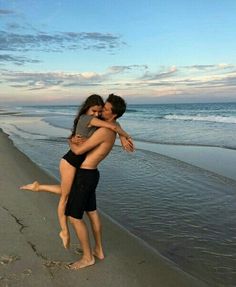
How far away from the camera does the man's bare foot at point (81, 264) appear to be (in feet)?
14.4

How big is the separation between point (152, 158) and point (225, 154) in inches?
104

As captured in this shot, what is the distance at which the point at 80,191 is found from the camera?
14.7 ft

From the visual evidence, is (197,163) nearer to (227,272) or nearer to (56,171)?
(56,171)

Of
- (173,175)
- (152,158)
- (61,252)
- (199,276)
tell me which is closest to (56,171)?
(173,175)

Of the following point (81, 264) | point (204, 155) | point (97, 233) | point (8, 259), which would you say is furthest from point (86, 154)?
point (204, 155)

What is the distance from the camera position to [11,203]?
648 cm

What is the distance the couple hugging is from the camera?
14.5 ft

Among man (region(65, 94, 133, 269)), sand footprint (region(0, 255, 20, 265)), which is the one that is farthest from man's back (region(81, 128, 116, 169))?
sand footprint (region(0, 255, 20, 265))

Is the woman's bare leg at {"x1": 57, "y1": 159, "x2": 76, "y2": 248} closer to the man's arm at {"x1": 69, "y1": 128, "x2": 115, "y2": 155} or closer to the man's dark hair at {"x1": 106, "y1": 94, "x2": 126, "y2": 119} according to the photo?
the man's arm at {"x1": 69, "y1": 128, "x2": 115, "y2": 155}

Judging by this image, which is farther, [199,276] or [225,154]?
[225,154]

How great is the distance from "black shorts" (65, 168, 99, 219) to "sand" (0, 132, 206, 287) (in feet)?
1.83

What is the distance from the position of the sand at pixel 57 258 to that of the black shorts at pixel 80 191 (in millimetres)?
557

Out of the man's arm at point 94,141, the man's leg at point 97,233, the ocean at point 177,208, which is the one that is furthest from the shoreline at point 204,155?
the man's arm at point 94,141

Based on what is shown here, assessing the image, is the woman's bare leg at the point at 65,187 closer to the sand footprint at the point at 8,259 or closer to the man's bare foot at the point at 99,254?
the man's bare foot at the point at 99,254
